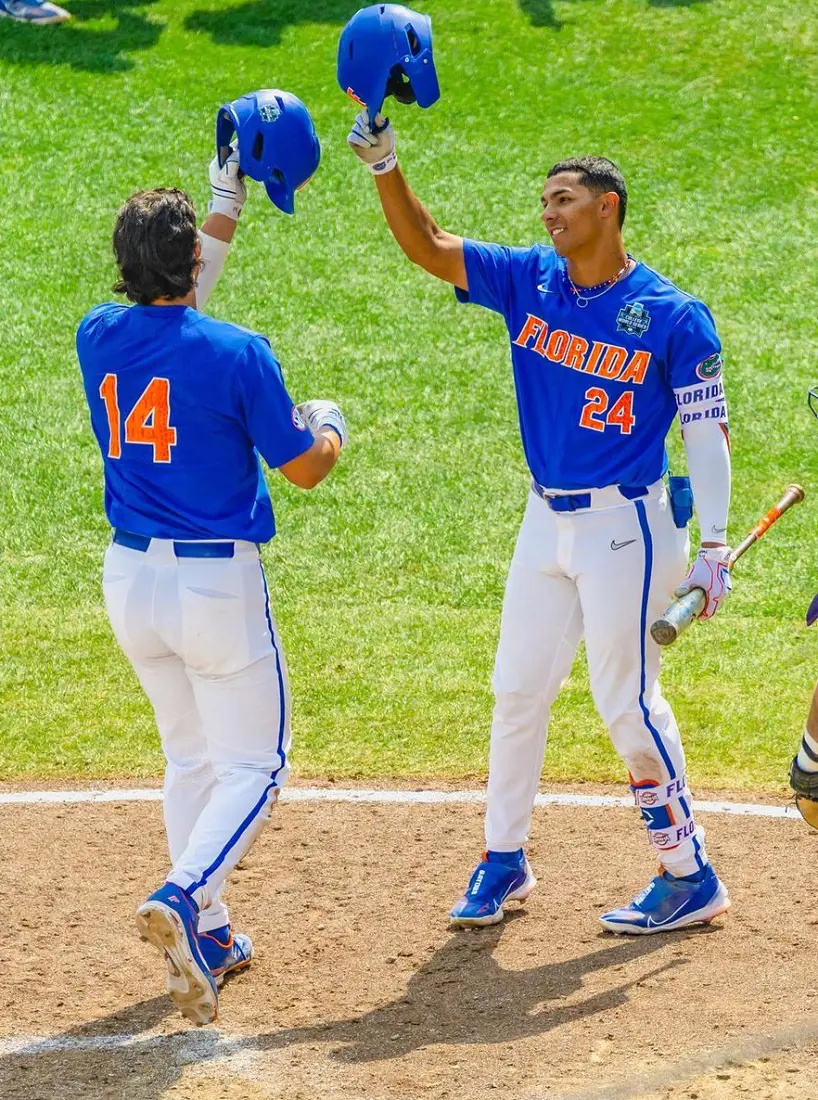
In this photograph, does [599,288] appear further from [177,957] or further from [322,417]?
[177,957]

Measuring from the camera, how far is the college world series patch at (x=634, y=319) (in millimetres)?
4945

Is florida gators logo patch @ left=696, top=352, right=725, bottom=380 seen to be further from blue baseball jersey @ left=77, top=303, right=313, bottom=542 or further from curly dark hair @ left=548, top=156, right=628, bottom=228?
blue baseball jersey @ left=77, top=303, right=313, bottom=542

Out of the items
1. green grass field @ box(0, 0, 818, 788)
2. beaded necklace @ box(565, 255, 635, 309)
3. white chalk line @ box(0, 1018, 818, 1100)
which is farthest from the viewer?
green grass field @ box(0, 0, 818, 788)

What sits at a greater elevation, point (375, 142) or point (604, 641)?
point (375, 142)

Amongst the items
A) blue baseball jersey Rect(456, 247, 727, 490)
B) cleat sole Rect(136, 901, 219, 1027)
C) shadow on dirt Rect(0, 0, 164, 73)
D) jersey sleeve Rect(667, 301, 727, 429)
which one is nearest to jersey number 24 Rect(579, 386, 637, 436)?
blue baseball jersey Rect(456, 247, 727, 490)

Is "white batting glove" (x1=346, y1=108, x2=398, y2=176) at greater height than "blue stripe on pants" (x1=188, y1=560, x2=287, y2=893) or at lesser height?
greater

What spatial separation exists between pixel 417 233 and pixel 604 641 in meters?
1.39

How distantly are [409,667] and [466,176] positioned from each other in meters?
5.70

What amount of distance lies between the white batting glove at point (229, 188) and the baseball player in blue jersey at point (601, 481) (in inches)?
15.7

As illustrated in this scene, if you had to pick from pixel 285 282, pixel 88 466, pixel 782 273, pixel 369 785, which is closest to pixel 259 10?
pixel 285 282

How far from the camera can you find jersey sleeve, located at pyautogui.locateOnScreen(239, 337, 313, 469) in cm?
438

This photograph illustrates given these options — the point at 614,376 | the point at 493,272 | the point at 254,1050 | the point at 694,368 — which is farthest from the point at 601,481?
the point at 254,1050

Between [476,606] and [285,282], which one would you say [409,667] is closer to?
[476,606]

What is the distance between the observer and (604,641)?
4996 millimetres
